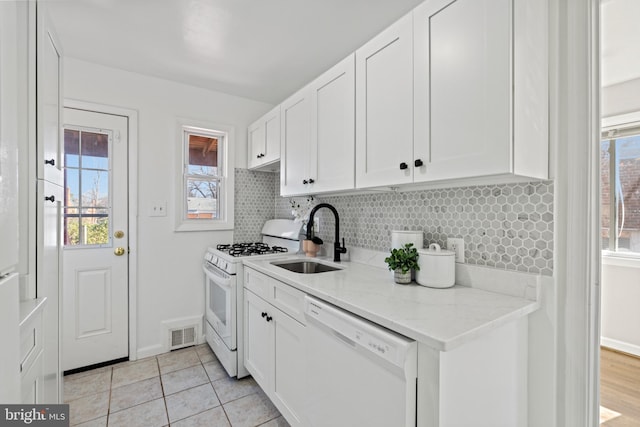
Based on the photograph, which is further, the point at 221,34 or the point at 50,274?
the point at 221,34

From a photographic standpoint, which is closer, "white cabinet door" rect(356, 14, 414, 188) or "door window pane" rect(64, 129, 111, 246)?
"white cabinet door" rect(356, 14, 414, 188)

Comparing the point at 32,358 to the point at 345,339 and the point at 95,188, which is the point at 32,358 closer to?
the point at 345,339

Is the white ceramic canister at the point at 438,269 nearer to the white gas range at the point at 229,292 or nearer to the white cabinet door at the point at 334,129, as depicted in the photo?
the white cabinet door at the point at 334,129

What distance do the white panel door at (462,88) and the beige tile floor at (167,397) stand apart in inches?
70.4

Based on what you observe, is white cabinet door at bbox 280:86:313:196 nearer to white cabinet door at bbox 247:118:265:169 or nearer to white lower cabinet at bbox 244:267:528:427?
white cabinet door at bbox 247:118:265:169

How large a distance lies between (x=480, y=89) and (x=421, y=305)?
0.85 meters

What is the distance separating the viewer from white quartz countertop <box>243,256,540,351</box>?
0.90 meters

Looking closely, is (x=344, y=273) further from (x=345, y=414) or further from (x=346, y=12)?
(x=346, y=12)

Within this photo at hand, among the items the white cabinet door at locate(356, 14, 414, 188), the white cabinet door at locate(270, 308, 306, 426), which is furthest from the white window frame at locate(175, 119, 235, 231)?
the white cabinet door at locate(356, 14, 414, 188)

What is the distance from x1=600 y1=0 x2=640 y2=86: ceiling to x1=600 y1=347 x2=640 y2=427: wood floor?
7.26ft

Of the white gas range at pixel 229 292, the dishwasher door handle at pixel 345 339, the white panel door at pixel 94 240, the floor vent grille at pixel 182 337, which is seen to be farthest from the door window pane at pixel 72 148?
the dishwasher door handle at pixel 345 339

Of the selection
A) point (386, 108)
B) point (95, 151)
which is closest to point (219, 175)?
point (95, 151)

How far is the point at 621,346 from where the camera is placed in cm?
262

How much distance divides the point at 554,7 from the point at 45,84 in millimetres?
2124
